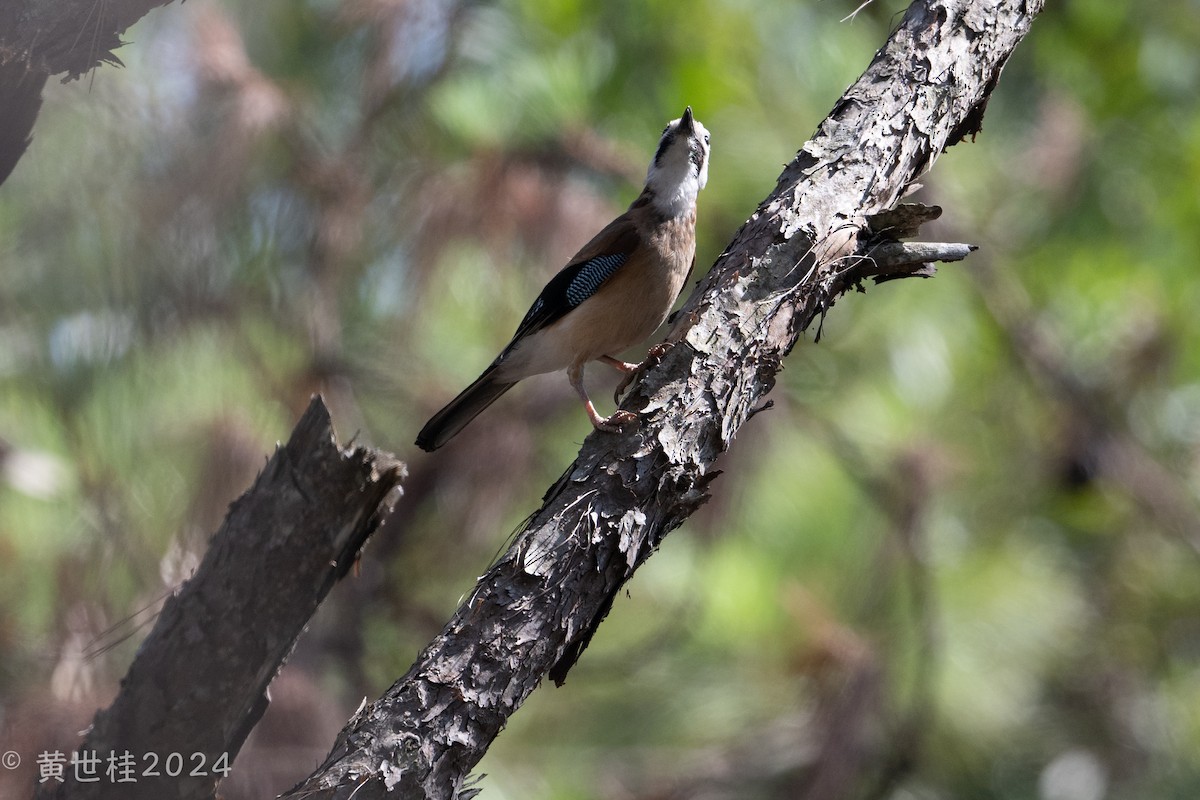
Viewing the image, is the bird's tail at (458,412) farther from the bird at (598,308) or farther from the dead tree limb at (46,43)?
the dead tree limb at (46,43)

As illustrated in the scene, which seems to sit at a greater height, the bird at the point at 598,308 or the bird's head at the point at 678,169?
the bird's head at the point at 678,169

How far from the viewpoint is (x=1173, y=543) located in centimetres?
754

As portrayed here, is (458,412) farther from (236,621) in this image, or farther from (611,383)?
(611,383)

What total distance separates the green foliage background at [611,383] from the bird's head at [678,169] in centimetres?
113

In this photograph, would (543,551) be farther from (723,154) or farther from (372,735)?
(723,154)

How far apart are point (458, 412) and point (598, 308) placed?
699 mm

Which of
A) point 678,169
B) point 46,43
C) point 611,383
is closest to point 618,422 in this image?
point 46,43

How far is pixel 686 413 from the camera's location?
2941mm

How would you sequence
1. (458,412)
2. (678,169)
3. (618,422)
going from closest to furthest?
(618,422) < (458,412) < (678,169)

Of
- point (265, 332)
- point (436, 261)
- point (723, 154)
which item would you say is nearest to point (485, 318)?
point (436, 261)

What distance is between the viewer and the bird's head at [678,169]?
4488 millimetres

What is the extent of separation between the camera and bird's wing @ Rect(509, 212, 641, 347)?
422cm

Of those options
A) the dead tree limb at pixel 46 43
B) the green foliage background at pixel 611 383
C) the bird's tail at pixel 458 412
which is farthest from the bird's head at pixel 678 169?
the dead tree limb at pixel 46 43

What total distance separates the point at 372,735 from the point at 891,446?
4450mm
